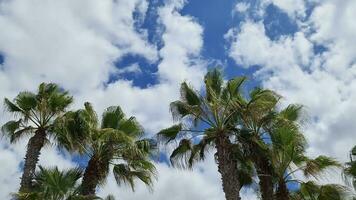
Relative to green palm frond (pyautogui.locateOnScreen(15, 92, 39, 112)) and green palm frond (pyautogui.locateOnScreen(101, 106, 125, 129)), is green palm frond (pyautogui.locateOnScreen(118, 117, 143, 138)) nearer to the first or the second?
green palm frond (pyautogui.locateOnScreen(101, 106, 125, 129))

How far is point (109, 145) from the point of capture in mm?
22062

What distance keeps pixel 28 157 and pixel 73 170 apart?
120 inches

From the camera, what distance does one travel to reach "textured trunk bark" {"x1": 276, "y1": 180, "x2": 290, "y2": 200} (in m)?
19.8

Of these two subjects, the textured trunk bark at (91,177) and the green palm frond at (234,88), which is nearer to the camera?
the textured trunk bark at (91,177)

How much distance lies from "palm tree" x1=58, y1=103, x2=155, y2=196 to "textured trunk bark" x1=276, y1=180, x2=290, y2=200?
5.20 m

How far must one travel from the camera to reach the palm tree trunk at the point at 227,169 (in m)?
20.1

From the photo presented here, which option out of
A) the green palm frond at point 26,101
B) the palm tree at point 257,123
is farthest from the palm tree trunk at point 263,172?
the green palm frond at point 26,101

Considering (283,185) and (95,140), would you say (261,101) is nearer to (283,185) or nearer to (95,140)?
(283,185)

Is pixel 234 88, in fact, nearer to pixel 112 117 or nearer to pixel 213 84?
pixel 213 84

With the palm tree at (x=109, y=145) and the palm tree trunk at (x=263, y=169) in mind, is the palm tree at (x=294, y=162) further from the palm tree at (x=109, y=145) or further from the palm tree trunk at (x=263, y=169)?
the palm tree at (x=109, y=145)

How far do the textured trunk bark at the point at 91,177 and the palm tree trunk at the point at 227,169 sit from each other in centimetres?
465

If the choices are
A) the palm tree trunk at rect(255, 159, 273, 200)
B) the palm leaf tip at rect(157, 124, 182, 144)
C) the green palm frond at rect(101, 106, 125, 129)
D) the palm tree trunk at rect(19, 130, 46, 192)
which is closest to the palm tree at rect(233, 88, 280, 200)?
the palm tree trunk at rect(255, 159, 273, 200)

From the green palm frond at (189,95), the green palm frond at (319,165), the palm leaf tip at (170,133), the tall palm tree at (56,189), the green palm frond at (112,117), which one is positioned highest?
the green palm frond at (189,95)

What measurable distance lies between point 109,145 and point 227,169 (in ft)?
15.7
